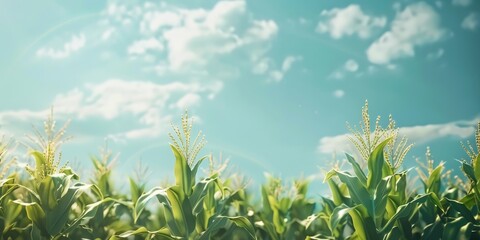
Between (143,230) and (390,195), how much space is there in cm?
217

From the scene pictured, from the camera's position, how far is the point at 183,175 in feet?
14.1

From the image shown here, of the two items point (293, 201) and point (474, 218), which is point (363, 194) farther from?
point (293, 201)

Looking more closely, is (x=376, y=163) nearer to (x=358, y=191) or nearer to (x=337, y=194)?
(x=358, y=191)

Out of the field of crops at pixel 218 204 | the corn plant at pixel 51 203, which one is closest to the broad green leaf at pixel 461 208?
the field of crops at pixel 218 204

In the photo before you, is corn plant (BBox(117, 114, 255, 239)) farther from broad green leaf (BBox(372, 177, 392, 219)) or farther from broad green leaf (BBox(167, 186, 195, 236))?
broad green leaf (BBox(372, 177, 392, 219))

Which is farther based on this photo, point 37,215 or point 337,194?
point 337,194

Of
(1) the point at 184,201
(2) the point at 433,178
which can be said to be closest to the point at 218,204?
(1) the point at 184,201

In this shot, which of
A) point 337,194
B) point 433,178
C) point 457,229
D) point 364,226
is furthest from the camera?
point 433,178

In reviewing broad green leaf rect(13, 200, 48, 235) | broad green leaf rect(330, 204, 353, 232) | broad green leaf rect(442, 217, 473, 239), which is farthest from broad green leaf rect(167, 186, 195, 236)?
broad green leaf rect(442, 217, 473, 239)

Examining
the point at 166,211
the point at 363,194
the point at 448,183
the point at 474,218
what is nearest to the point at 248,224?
the point at 166,211

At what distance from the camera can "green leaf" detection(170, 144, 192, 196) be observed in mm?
4277

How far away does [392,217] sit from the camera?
415 centimetres

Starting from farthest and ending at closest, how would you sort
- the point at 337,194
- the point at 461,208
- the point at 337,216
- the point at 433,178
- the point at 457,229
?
the point at 433,178
the point at 337,194
the point at 461,208
the point at 457,229
the point at 337,216

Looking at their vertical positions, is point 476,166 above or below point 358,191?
above
